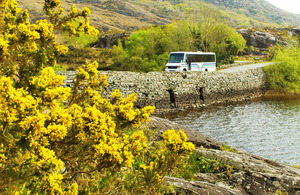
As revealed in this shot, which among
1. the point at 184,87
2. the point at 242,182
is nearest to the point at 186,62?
the point at 184,87

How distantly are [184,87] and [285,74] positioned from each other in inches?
784

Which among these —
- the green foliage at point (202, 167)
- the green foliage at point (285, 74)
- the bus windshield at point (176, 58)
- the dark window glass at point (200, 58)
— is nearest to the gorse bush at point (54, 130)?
the green foliage at point (202, 167)

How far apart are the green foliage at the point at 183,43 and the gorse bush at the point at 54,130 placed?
40720mm

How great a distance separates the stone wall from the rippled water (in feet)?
8.53

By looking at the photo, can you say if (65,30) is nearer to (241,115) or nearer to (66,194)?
(66,194)

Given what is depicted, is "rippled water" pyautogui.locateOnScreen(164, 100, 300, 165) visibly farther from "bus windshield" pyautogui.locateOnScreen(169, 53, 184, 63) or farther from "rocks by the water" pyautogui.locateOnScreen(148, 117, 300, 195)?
"bus windshield" pyautogui.locateOnScreen(169, 53, 184, 63)

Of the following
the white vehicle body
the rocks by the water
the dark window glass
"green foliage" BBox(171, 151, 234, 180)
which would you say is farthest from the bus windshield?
the rocks by the water

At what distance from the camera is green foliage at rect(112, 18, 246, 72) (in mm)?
47844

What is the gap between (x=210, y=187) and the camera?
582 centimetres

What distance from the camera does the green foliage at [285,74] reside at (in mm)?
38531

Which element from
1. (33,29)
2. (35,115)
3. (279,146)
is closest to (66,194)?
(35,115)

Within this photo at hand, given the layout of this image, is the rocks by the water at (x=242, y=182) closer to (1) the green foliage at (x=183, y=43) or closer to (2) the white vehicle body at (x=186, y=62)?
(2) the white vehicle body at (x=186, y=62)

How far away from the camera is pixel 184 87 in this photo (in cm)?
2961

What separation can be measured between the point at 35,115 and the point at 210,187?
439cm
